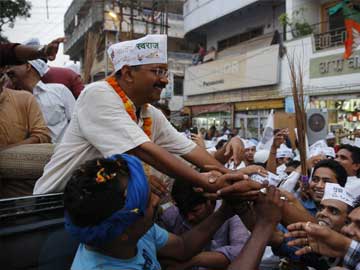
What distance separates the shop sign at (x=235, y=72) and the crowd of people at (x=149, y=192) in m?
14.1

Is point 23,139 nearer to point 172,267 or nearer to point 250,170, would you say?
point 172,267

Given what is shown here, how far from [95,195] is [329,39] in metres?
14.2

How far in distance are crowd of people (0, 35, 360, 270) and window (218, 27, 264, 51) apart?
17.2 m

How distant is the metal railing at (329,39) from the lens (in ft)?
44.0

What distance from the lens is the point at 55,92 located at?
9.68ft

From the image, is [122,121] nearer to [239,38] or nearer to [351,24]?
[351,24]

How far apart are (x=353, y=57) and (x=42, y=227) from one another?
12.7m

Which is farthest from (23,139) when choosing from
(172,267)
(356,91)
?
(356,91)

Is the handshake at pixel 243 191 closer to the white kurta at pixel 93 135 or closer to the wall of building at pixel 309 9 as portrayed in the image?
the white kurta at pixel 93 135

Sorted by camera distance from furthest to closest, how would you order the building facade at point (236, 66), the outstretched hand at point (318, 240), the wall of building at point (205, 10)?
the wall of building at point (205, 10) < the building facade at point (236, 66) < the outstretched hand at point (318, 240)

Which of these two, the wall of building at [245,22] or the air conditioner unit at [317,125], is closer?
the air conditioner unit at [317,125]

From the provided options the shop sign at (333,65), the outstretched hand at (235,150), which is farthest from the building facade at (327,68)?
the outstretched hand at (235,150)

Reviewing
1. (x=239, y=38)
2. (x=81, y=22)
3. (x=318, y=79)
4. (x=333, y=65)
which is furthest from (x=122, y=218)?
(x=81, y=22)

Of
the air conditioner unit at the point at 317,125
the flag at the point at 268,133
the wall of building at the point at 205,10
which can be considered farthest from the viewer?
the wall of building at the point at 205,10
